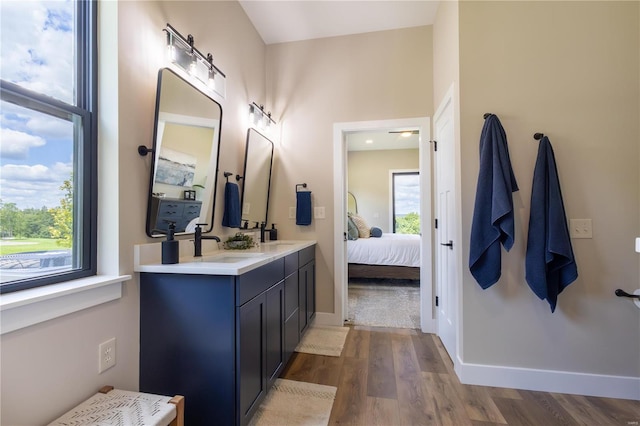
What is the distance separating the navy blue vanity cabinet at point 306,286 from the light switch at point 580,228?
1.95m

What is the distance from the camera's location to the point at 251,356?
4.84 ft

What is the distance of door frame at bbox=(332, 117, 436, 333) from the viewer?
2.78m

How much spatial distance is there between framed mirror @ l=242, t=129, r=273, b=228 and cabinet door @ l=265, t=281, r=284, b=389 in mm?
990

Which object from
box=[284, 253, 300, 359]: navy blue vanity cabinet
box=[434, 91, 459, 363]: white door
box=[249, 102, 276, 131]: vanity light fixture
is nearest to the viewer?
box=[284, 253, 300, 359]: navy blue vanity cabinet

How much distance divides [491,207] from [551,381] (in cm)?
122

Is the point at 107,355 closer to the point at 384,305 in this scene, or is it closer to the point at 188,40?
the point at 188,40

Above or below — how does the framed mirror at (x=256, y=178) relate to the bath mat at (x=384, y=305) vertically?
above

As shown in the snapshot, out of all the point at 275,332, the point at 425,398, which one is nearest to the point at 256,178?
the point at 275,332

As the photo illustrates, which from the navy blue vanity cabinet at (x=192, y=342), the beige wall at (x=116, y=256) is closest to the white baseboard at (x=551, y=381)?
the navy blue vanity cabinet at (x=192, y=342)

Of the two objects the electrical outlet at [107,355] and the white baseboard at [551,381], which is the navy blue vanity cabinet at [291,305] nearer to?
the electrical outlet at [107,355]

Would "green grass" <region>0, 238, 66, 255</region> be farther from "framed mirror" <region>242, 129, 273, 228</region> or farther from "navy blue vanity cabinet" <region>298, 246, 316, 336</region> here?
"navy blue vanity cabinet" <region>298, 246, 316, 336</region>

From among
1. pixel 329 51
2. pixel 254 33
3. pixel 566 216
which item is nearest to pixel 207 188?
pixel 254 33

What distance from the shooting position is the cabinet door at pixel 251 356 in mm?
1361

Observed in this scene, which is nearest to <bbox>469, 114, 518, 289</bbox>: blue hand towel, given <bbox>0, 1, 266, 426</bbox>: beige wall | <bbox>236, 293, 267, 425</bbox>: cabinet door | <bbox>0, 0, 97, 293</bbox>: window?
<bbox>236, 293, 267, 425</bbox>: cabinet door
